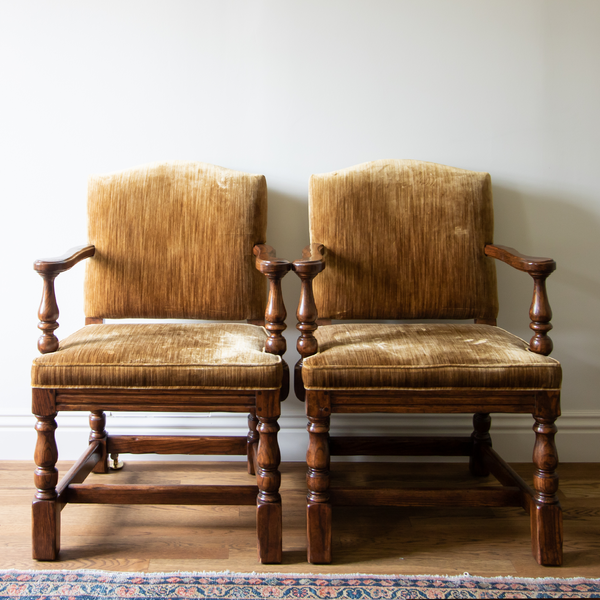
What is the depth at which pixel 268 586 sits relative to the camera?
1.38 m

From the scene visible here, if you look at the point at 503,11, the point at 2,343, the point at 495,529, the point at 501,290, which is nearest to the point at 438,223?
the point at 501,290

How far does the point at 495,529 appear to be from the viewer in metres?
1.65

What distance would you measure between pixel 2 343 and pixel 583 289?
211 centimetres

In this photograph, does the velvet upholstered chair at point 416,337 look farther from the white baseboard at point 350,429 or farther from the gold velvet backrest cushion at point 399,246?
the white baseboard at point 350,429

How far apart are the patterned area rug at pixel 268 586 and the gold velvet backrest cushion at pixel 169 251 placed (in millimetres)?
751

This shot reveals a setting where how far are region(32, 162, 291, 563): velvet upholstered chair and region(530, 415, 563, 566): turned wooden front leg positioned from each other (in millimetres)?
657

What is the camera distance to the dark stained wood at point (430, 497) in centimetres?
150

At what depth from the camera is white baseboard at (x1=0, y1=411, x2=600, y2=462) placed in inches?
82.7

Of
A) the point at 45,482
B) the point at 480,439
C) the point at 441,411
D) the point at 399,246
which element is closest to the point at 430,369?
the point at 441,411

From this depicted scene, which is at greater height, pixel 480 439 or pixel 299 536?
pixel 480 439

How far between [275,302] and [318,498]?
512 millimetres

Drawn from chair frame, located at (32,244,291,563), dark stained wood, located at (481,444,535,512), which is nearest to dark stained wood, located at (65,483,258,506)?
chair frame, located at (32,244,291,563)

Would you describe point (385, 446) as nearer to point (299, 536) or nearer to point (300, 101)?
point (299, 536)

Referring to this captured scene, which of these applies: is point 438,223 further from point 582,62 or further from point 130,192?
point 130,192
